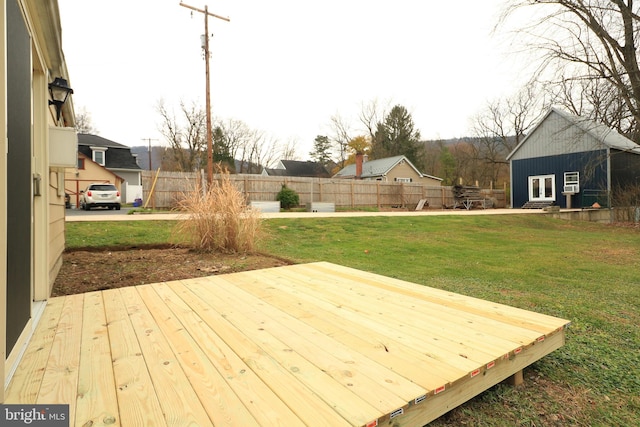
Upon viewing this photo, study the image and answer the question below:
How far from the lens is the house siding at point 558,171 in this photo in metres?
15.8

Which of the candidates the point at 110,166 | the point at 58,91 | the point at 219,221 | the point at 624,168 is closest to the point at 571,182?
the point at 624,168

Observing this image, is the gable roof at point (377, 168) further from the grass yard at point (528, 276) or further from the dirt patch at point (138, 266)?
the dirt patch at point (138, 266)

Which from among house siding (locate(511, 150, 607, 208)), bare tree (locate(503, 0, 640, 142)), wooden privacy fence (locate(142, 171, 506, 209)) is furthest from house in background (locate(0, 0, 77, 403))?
house siding (locate(511, 150, 607, 208))

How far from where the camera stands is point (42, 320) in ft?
6.58

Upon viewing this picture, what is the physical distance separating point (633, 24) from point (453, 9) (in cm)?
572

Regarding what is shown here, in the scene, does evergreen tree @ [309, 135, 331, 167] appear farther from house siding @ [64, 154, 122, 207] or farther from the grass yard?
the grass yard

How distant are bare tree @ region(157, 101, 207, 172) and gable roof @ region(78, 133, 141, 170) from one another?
2962 mm

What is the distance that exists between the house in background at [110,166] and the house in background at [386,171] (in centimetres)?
1503

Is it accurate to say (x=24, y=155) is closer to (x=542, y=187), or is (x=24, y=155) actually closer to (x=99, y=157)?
(x=542, y=187)

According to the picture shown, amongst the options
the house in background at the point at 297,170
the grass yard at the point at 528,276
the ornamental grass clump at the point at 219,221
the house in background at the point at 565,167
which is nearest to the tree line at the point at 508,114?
the house in background at the point at 565,167

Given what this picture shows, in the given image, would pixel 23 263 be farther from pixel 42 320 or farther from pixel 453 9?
pixel 453 9

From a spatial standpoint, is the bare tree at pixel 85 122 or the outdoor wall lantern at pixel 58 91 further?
the bare tree at pixel 85 122

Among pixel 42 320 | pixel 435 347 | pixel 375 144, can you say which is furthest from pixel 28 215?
pixel 375 144

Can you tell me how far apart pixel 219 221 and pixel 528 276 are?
427cm
